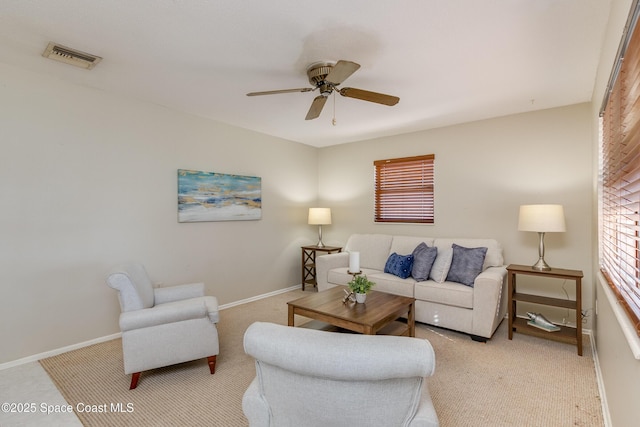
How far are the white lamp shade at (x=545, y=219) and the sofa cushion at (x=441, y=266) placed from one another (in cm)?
81

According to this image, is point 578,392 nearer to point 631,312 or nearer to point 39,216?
point 631,312

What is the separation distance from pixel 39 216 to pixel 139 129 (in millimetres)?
1218

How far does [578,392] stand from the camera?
7.15ft

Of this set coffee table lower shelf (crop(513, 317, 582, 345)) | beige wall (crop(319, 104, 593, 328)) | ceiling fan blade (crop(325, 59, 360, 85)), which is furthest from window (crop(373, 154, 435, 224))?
ceiling fan blade (crop(325, 59, 360, 85))

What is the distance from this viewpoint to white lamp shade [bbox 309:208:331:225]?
4.98m

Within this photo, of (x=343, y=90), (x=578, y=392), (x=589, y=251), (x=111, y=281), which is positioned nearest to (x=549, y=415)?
(x=578, y=392)

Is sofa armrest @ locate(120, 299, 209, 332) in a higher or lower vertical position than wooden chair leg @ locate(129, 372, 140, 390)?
higher

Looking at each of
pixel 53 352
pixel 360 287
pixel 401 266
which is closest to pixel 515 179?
pixel 401 266

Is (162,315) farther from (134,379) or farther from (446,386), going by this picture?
(446,386)

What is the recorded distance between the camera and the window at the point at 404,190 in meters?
4.40

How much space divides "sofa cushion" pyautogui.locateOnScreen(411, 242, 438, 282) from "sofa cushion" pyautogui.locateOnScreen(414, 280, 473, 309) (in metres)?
0.10

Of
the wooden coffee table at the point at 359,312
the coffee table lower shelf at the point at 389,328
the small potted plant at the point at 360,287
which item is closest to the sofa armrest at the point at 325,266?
the coffee table lower shelf at the point at 389,328

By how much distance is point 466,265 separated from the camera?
3379mm

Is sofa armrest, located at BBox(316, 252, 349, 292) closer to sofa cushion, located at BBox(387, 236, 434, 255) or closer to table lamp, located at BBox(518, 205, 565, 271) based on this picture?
sofa cushion, located at BBox(387, 236, 434, 255)
